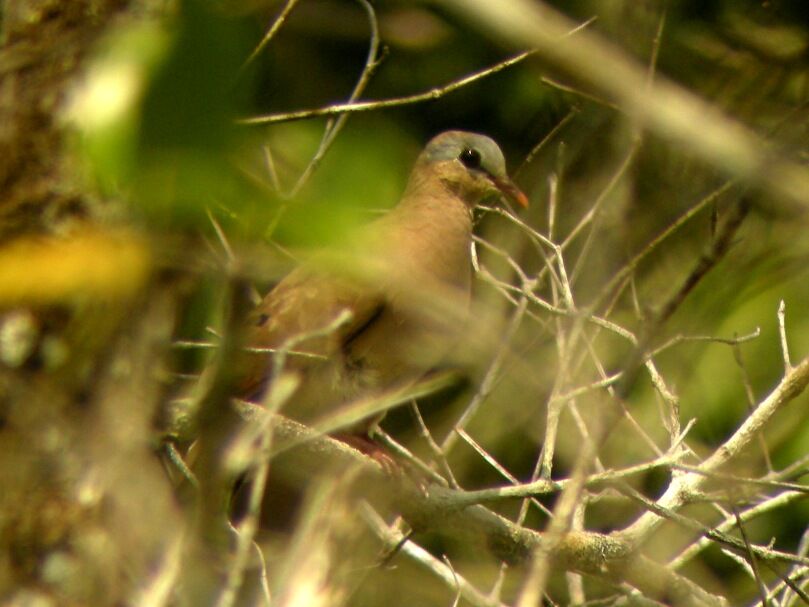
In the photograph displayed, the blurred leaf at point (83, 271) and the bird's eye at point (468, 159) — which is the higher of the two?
the blurred leaf at point (83, 271)

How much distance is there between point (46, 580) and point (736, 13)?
14.2 feet

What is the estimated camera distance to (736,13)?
5359mm

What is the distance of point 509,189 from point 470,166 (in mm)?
256

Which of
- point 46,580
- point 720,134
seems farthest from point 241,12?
point 46,580

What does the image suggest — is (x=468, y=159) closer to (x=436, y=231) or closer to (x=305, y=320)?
(x=436, y=231)

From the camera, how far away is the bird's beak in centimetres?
489

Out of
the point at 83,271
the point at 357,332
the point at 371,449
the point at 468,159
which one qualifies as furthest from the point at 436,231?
the point at 83,271

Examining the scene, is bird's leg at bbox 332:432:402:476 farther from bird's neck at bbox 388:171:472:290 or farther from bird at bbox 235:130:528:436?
bird's neck at bbox 388:171:472:290

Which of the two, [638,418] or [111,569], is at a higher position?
[111,569]

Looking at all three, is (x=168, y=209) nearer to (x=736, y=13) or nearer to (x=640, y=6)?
(x=640, y=6)

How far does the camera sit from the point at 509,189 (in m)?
4.97

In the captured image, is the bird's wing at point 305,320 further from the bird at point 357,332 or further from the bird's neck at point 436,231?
the bird's neck at point 436,231

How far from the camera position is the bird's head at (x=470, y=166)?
16.6ft

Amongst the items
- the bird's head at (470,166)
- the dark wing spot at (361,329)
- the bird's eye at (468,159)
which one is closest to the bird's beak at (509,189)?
the bird's head at (470,166)
